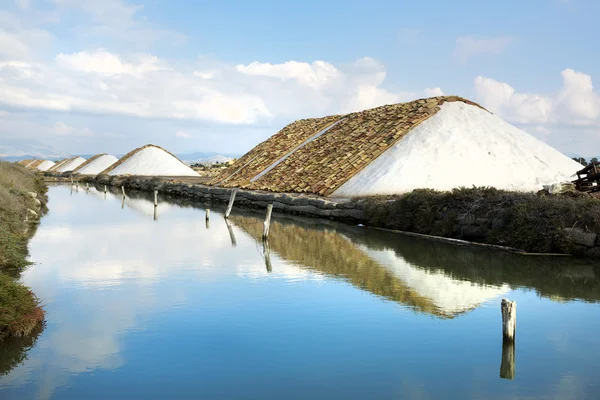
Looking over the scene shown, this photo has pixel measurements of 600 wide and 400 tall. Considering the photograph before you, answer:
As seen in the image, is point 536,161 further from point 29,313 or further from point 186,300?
point 29,313

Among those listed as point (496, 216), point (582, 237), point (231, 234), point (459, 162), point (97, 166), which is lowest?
point (231, 234)

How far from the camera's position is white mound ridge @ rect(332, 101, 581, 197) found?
21906 mm

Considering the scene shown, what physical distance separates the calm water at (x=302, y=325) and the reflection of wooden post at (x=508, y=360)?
70 mm

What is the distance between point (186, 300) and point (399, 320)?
3026 millimetres

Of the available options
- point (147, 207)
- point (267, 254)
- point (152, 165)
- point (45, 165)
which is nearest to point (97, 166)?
point (152, 165)

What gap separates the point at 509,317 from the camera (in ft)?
20.7

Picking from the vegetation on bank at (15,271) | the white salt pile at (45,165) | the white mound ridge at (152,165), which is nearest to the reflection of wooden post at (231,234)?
the vegetation on bank at (15,271)

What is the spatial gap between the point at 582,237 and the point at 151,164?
152ft

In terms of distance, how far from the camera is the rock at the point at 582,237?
12070mm

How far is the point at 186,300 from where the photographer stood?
8.57 meters

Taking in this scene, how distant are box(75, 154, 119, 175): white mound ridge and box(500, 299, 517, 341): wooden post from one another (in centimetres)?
6184

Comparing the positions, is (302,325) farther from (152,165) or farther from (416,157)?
(152,165)

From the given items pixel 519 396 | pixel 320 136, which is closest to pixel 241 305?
pixel 519 396

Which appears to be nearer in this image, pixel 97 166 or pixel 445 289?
pixel 445 289
